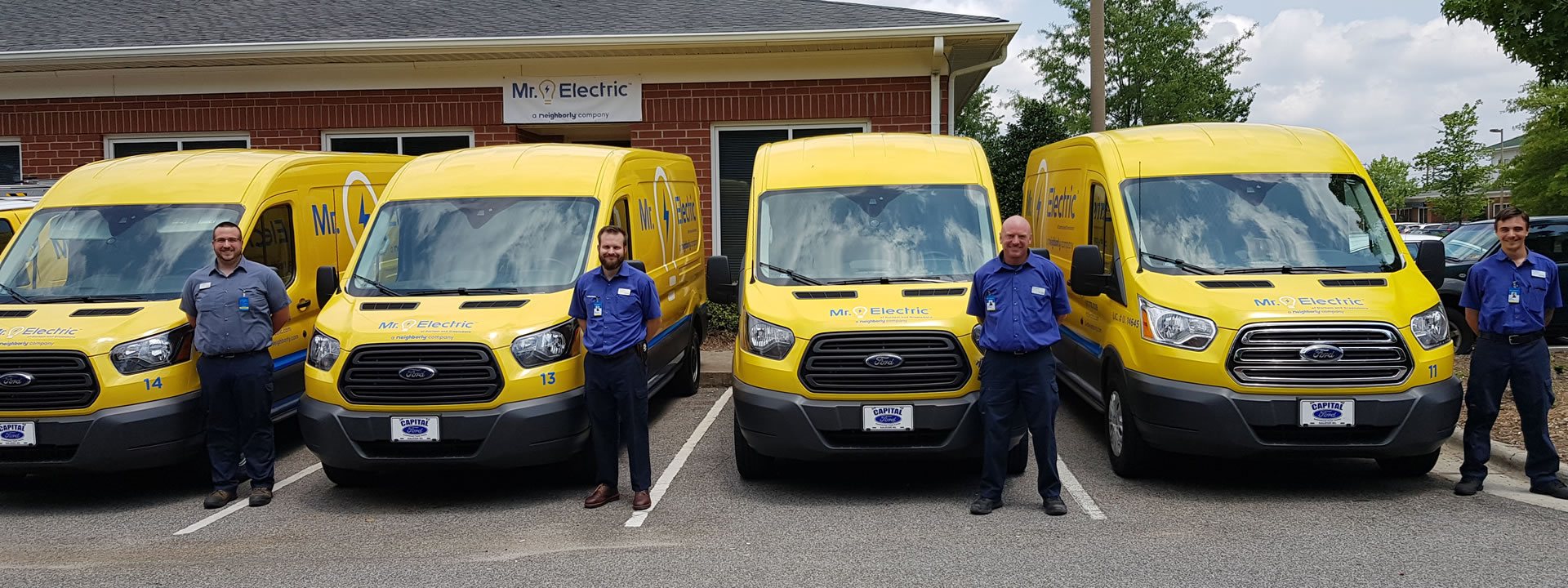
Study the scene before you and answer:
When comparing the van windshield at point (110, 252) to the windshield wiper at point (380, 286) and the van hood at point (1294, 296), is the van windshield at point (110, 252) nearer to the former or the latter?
the windshield wiper at point (380, 286)

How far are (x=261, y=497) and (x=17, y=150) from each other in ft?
36.2

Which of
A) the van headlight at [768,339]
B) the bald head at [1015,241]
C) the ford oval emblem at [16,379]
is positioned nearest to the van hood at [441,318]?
the van headlight at [768,339]

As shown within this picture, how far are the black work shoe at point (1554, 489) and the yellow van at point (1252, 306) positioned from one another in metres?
0.54

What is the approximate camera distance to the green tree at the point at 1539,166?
151ft

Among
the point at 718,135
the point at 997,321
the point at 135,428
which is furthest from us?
the point at 718,135

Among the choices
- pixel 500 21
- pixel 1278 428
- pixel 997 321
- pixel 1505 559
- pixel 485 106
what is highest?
pixel 500 21

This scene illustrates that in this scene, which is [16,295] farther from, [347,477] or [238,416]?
[347,477]

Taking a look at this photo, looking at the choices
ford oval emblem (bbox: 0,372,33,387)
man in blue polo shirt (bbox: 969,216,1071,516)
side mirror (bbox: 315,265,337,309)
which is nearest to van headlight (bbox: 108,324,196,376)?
ford oval emblem (bbox: 0,372,33,387)

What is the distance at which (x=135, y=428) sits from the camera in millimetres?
6559

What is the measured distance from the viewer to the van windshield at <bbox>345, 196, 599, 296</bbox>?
7176 mm

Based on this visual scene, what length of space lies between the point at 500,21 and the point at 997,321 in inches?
397

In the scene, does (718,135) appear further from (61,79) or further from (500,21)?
(61,79)

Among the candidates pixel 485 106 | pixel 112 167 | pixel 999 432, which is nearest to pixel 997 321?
pixel 999 432

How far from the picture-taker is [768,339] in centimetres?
655
